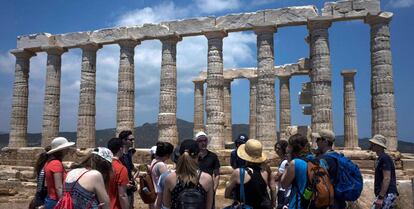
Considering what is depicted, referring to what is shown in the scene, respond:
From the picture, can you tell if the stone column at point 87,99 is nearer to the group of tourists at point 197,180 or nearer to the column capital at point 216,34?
the column capital at point 216,34

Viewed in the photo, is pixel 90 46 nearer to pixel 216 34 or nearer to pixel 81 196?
pixel 216 34

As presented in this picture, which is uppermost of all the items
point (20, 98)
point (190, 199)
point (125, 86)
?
point (125, 86)

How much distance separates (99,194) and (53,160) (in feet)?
5.22

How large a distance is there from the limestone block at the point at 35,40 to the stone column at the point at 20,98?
0.52m

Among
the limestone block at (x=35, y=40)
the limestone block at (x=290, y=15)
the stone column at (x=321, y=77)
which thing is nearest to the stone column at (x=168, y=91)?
the limestone block at (x=290, y=15)

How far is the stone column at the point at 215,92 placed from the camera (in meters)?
22.7

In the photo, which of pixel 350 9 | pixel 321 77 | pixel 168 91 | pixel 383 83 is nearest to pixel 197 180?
pixel 321 77

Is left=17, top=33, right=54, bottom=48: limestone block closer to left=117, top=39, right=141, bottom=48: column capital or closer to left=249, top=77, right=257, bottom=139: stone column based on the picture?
left=117, top=39, right=141, bottom=48: column capital

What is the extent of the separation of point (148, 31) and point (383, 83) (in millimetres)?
12896

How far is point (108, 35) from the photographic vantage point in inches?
986

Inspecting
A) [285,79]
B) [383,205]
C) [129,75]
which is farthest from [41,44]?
[383,205]

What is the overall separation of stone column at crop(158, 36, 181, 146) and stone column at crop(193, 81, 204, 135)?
770 cm

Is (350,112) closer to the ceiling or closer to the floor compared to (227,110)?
closer to the floor

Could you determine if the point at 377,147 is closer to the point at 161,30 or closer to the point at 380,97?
the point at 380,97
